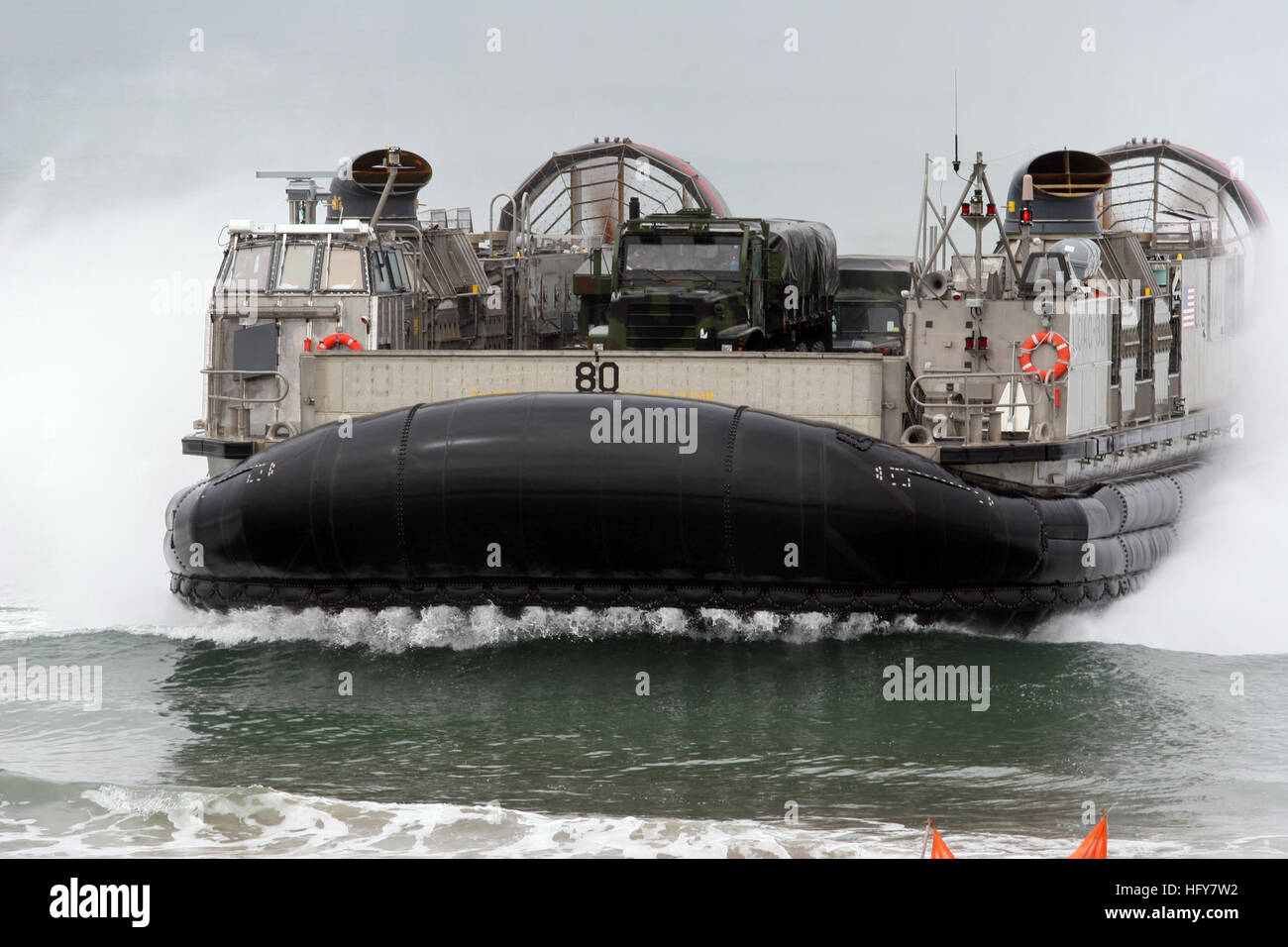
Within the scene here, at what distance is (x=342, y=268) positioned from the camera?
1108 centimetres

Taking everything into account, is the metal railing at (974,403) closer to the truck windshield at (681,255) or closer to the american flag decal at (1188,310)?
the truck windshield at (681,255)

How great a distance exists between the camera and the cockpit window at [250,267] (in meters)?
10.9

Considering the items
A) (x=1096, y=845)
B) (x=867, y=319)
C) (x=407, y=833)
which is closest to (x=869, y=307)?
(x=867, y=319)

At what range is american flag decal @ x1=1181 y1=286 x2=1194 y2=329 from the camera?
12.2 metres

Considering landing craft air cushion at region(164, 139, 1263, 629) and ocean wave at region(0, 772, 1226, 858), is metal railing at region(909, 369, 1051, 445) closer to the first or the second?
landing craft air cushion at region(164, 139, 1263, 629)

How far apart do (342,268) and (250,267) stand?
0.58m

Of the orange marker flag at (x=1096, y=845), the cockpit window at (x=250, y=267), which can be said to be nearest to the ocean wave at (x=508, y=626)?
the cockpit window at (x=250, y=267)

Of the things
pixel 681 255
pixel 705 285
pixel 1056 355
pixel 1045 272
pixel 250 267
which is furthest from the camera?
pixel 681 255

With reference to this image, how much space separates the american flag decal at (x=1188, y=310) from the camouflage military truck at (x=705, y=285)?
2.82 metres

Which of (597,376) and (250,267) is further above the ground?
(250,267)

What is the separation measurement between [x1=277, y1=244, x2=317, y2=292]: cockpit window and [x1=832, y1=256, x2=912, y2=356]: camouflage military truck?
18.6 ft

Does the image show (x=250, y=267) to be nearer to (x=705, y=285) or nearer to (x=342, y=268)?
(x=342, y=268)
